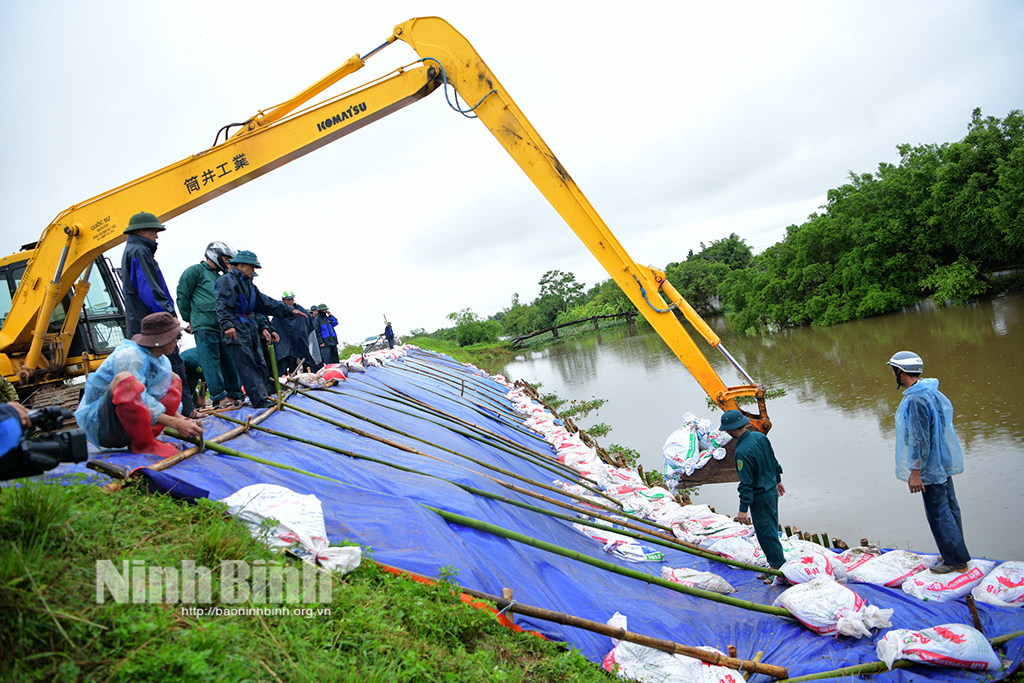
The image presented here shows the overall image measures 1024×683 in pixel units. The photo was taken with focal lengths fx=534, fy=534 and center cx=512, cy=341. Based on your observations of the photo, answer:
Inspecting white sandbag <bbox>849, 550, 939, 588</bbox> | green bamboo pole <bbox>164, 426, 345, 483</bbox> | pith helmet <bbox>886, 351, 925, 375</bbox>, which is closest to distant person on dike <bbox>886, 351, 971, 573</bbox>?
pith helmet <bbox>886, 351, 925, 375</bbox>

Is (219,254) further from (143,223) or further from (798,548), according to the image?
(798,548)

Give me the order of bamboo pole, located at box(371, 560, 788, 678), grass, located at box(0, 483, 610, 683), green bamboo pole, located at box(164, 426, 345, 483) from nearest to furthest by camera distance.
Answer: grass, located at box(0, 483, 610, 683)
bamboo pole, located at box(371, 560, 788, 678)
green bamboo pole, located at box(164, 426, 345, 483)

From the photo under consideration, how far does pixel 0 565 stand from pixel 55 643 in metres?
0.33

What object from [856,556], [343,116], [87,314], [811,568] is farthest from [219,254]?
[856,556]

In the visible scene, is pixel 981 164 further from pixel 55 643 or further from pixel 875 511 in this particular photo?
pixel 55 643

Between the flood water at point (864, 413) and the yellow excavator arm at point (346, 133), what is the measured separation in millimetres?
2774

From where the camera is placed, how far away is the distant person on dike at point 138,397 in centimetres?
326

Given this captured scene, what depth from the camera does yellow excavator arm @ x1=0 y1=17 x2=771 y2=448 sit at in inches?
237

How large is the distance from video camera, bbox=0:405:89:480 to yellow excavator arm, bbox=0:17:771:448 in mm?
4544

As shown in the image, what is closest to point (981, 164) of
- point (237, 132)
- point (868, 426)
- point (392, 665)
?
point (868, 426)

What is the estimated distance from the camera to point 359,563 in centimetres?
281

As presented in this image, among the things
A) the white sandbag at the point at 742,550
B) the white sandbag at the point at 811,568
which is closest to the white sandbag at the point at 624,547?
the white sandbag at the point at 742,550

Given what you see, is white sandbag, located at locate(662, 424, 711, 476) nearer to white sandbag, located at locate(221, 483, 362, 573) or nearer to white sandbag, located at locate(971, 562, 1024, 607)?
white sandbag, located at locate(971, 562, 1024, 607)

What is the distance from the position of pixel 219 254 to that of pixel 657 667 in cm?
553
